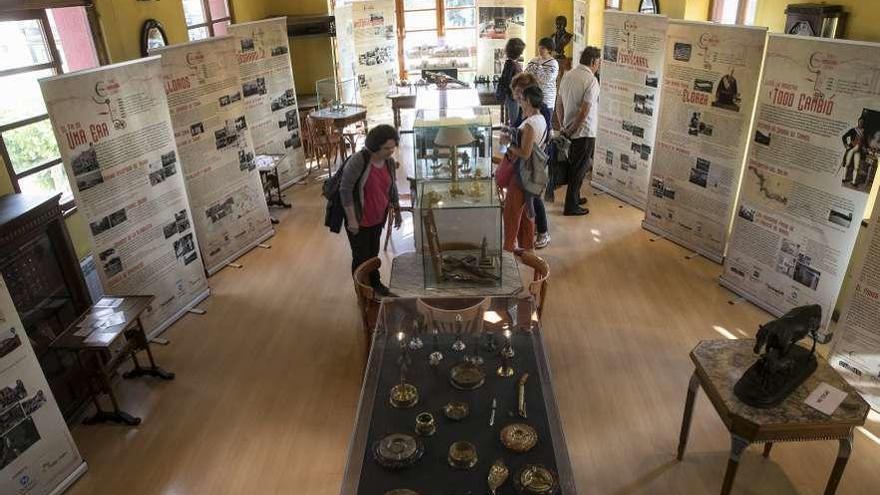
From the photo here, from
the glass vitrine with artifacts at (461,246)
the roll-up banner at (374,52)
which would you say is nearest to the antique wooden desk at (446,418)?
the glass vitrine with artifacts at (461,246)

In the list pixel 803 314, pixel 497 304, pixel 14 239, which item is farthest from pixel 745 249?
pixel 14 239

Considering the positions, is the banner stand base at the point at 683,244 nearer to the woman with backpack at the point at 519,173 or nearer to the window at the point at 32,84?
the woman with backpack at the point at 519,173

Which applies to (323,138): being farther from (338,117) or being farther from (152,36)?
(152,36)

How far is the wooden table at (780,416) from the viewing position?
292cm

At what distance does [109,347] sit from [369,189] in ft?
7.26

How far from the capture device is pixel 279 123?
848 cm

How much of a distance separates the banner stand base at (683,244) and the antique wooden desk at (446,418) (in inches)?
130

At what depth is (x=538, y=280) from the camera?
418 cm

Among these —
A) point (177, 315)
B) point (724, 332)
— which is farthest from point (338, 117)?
point (724, 332)

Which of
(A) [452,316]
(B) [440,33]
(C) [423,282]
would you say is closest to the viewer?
(A) [452,316]

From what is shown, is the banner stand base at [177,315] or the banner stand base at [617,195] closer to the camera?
the banner stand base at [177,315]

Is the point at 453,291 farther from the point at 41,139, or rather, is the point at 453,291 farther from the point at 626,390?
the point at 41,139

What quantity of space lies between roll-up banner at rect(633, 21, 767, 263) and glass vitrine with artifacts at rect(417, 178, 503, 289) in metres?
2.79

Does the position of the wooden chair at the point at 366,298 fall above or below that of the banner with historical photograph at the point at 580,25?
below
